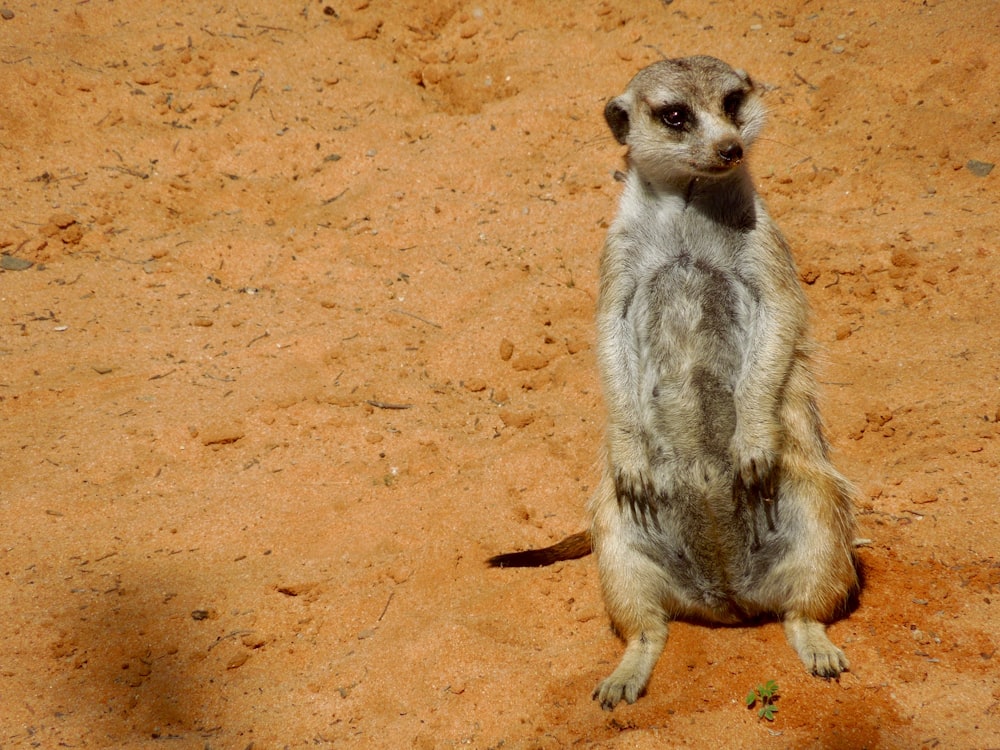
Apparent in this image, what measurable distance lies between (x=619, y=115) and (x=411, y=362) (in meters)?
1.66

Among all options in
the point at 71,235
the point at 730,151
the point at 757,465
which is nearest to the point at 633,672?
the point at 757,465

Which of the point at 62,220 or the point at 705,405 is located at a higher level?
the point at 62,220

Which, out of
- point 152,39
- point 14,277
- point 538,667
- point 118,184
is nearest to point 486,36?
point 152,39

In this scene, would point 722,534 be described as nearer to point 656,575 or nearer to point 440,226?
point 656,575

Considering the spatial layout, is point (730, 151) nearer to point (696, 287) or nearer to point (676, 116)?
point (676, 116)

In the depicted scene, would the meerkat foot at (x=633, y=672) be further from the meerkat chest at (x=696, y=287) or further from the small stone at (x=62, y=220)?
the small stone at (x=62, y=220)

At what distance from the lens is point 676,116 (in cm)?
299

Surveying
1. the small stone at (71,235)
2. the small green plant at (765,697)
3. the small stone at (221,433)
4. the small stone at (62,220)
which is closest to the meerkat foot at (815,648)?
the small green plant at (765,697)

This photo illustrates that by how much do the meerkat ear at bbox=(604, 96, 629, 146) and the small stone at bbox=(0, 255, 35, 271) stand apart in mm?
3350

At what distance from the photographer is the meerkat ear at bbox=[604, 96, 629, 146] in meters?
3.26

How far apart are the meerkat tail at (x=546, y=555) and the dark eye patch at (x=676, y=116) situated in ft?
4.73

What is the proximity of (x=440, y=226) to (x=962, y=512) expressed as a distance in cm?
307

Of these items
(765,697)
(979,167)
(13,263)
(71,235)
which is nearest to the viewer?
(765,697)

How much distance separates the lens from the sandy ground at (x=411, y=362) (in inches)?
112
